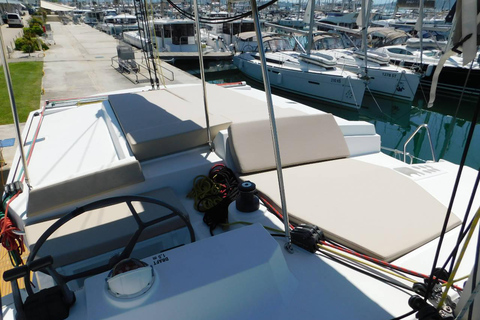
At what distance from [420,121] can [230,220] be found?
15.9 metres

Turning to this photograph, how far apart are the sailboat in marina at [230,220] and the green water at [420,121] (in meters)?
10.4

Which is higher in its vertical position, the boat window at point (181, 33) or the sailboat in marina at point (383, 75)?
the boat window at point (181, 33)

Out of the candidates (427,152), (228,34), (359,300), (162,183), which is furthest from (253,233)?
(228,34)

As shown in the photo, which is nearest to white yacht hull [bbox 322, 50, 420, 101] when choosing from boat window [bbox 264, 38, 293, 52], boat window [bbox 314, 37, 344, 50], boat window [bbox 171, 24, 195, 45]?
boat window [bbox 264, 38, 293, 52]

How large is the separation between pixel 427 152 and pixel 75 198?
12.8m

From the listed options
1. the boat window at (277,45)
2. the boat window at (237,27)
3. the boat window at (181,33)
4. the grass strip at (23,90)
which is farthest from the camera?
the boat window at (237,27)

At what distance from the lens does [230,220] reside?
2.54 meters

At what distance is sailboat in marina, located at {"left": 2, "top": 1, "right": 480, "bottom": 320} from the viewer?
1.61m

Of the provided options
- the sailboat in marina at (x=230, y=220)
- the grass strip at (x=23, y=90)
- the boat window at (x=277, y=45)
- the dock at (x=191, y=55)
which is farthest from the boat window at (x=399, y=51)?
the grass strip at (x=23, y=90)

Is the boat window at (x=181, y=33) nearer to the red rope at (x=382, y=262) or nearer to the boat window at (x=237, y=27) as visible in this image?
the boat window at (x=237, y=27)

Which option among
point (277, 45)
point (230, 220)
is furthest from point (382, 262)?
point (277, 45)

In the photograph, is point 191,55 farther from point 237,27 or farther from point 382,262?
point 382,262

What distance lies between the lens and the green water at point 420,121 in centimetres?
1272

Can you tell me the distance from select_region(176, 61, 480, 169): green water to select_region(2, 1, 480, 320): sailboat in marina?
34.3ft
